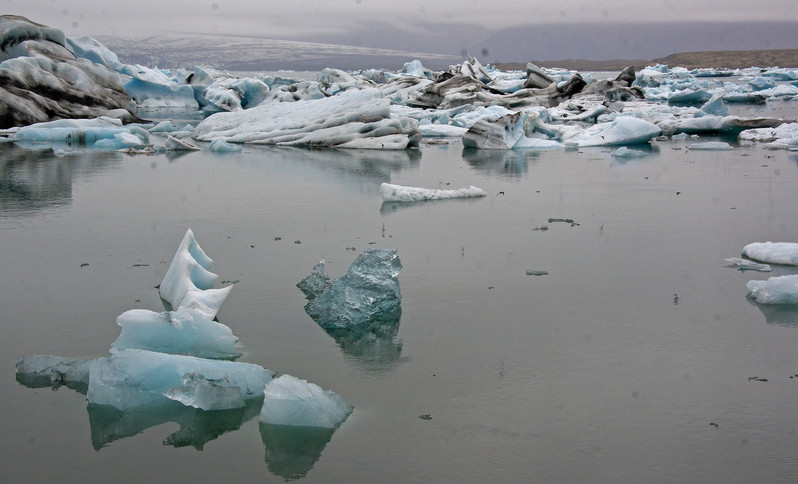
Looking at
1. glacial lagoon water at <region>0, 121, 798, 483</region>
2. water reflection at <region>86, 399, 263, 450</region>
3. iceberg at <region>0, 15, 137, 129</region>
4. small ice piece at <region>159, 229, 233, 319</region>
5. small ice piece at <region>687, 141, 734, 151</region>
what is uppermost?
iceberg at <region>0, 15, 137, 129</region>

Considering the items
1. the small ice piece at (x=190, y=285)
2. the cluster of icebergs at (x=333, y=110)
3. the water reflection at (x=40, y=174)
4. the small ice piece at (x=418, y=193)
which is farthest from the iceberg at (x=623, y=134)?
the small ice piece at (x=190, y=285)

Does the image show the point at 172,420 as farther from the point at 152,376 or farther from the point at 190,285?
the point at 190,285

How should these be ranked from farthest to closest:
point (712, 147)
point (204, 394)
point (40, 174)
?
point (712, 147)
point (40, 174)
point (204, 394)

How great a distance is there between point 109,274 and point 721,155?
8936 mm

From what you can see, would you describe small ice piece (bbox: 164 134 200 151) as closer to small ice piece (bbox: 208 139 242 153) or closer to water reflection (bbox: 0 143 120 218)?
small ice piece (bbox: 208 139 242 153)

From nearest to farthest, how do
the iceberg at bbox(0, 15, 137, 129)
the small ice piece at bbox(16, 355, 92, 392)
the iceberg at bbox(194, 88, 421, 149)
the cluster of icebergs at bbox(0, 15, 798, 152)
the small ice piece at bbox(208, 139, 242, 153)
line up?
1. the small ice piece at bbox(16, 355, 92, 392)
2. the small ice piece at bbox(208, 139, 242, 153)
3. the iceberg at bbox(194, 88, 421, 149)
4. the cluster of icebergs at bbox(0, 15, 798, 152)
5. the iceberg at bbox(0, 15, 137, 129)

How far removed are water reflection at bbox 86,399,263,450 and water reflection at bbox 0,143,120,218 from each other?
4.08m

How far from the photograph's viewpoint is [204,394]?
2850 millimetres

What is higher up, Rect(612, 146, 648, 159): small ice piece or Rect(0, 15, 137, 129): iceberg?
Rect(0, 15, 137, 129): iceberg

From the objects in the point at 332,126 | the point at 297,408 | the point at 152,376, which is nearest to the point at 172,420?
the point at 152,376

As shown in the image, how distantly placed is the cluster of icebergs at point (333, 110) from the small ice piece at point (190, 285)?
775 centimetres

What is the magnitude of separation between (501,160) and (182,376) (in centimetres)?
813

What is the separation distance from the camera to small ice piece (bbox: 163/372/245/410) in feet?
9.36

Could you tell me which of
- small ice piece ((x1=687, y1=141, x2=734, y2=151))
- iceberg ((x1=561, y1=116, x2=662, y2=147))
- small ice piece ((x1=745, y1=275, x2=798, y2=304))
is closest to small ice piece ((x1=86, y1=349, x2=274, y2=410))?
small ice piece ((x1=745, y1=275, x2=798, y2=304))
